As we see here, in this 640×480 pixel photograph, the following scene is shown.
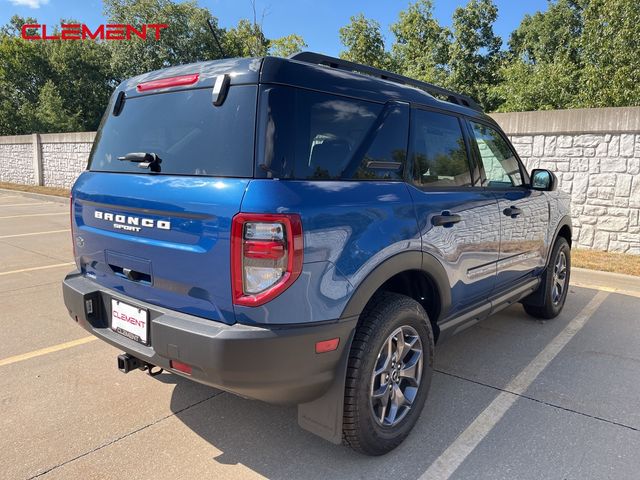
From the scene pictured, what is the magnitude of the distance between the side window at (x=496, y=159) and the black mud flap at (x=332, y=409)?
1.91 meters

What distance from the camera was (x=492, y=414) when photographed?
2939 mm

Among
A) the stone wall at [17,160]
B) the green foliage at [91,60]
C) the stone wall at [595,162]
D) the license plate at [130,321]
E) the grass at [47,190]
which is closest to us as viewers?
the license plate at [130,321]

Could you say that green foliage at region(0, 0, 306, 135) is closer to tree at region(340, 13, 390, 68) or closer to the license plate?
tree at region(340, 13, 390, 68)

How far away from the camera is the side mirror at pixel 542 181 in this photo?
404 cm

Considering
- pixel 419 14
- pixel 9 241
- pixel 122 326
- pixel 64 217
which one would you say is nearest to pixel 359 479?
pixel 122 326

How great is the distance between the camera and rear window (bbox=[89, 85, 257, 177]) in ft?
6.86

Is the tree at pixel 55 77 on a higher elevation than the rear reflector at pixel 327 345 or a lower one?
higher

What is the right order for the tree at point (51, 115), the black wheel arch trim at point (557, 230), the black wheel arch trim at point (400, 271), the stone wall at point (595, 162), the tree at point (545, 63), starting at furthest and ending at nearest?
1. the tree at point (51, 115)
2. the tree at point (545, 63)
3. the stone wall at point (595, 162)
4. the black wheel arch trim at point (557, 230)
5. the black wheel arch trim at point (400, 271)

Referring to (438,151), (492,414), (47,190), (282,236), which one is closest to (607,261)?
(492,414)

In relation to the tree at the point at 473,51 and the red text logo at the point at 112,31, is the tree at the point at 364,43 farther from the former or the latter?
the red text logo at the point at 112,31

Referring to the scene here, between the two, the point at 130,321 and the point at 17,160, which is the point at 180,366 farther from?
the point at 17,160

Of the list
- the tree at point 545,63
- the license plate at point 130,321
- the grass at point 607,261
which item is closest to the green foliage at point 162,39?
the tree at point 545,63

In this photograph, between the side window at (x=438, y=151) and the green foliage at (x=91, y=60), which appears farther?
the green foliage at (x=91, y=60)

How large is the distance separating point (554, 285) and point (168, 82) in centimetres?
401
